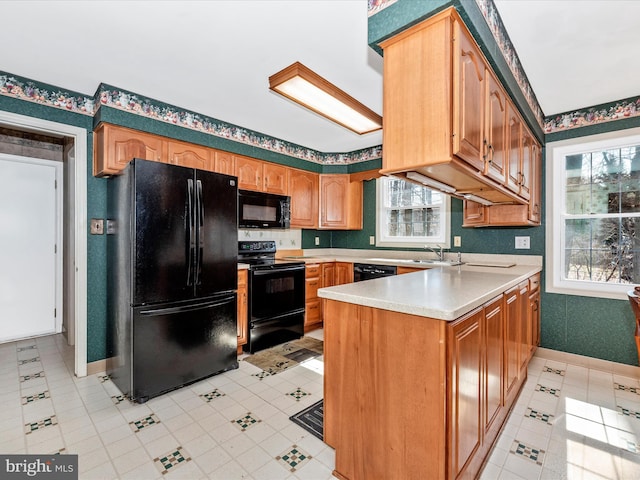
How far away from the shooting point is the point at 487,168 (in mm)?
1754

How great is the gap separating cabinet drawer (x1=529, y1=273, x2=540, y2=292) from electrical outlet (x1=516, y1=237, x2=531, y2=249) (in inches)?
12.2

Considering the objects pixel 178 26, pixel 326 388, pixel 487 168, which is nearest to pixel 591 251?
pixel 487 168

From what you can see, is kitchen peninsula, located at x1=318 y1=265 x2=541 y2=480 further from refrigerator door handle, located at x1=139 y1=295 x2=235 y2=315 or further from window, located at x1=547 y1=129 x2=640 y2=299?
window, located at x1=547 y1=129 x2=640 y2=299

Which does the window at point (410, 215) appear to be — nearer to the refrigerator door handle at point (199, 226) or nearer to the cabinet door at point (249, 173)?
the cabinet door at point (249, 173)

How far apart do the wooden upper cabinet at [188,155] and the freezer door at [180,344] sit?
53.8 inches

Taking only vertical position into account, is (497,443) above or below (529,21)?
below

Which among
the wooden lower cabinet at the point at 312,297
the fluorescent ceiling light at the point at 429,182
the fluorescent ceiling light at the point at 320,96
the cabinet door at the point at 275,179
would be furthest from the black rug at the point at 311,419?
the cabinet door at the point at 275,179

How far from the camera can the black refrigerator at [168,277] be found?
7.48 ft

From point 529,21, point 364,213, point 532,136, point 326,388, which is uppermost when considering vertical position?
point 529,21

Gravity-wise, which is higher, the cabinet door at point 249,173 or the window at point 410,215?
the cabinet door at point 249,173

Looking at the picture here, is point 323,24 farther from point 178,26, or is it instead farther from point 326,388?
point 326,388

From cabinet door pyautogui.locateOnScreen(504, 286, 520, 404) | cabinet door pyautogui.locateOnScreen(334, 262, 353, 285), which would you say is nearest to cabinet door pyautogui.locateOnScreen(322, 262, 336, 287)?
cabinet door pyautogui.locateOnScreen(334, 262, 353, 285)

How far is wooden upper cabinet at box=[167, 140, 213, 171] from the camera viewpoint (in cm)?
296

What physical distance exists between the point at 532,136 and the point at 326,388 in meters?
2.79
